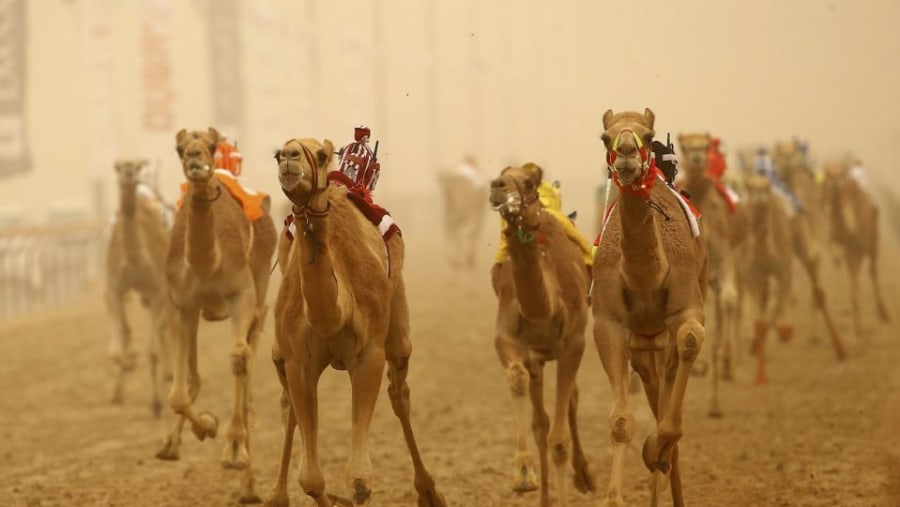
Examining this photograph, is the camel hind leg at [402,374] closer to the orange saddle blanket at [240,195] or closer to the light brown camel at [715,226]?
the orange saddle blanket at [240,195]

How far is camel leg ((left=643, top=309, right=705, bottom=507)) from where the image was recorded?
317 inches

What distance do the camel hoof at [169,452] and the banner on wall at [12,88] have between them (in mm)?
17986

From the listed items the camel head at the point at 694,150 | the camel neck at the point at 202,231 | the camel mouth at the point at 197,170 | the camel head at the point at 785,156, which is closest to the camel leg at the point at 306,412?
the camel mouth at the point at 197,170

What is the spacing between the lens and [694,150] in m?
13.6

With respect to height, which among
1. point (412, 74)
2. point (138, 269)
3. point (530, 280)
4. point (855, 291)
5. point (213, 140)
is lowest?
point (855, 291)

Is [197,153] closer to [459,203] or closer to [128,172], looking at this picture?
[128,172]

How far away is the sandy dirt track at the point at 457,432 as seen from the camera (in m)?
10.8

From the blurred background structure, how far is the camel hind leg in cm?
333

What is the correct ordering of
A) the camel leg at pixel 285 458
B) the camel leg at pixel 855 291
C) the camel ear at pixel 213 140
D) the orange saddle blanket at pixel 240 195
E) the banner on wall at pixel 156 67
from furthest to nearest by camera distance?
the banner on wall at pixel 156 67, the camel leg at pixel 855 291, the orange saddle blanket at pixel 240 195, the camel ear at pixel 213 140, the camel leg at pixel 285 458

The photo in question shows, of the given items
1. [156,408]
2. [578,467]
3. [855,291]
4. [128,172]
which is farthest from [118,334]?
[855,291]

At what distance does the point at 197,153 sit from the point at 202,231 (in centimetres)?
77

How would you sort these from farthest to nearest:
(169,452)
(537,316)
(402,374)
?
(169,452) → (537,316) → (402,374)

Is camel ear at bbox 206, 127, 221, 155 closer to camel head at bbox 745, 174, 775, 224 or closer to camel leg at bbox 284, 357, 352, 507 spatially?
camel leg at bbox 284, 357, 352, 507

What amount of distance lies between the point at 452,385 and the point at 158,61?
17.6m
